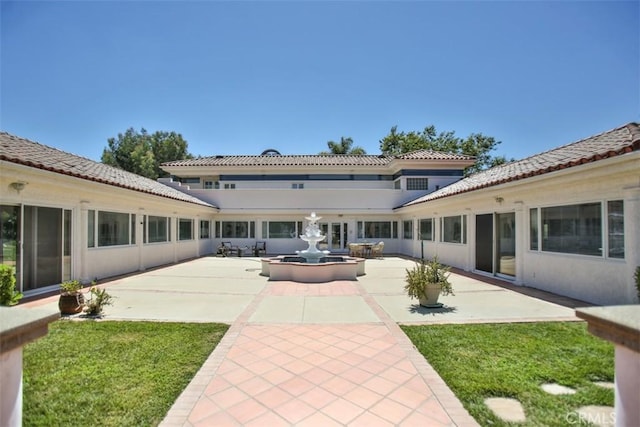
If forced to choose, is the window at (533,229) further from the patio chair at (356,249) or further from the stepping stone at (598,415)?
the patio chair at (356,249)

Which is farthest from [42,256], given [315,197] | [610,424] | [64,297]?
[315,197]

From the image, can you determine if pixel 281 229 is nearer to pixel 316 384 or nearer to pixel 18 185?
pixel 18 185

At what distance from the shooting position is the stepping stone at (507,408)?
11.0 feet

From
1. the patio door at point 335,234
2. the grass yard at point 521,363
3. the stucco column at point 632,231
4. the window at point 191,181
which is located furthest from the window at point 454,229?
the window at point 191,181

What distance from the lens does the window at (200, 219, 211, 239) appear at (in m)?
21.9

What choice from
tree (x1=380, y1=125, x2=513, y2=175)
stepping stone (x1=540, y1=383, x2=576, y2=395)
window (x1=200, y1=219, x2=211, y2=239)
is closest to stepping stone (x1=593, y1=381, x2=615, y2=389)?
stepping stone (x1=540, y1=383, x2=576, y2=395)

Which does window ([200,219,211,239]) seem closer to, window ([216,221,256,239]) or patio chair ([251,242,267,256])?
window ([216,221,256,239])

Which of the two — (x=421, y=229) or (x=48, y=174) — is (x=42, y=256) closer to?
(x=48, y=174)

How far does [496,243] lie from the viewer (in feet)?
41.4

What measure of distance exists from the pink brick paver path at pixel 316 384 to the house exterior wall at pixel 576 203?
612cm

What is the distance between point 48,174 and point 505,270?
1629 centimetres

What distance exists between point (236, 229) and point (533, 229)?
62.5 ft

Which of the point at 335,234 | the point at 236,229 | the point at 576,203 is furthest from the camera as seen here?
the point at 236,229

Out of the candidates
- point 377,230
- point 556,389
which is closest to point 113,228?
point 556,389
